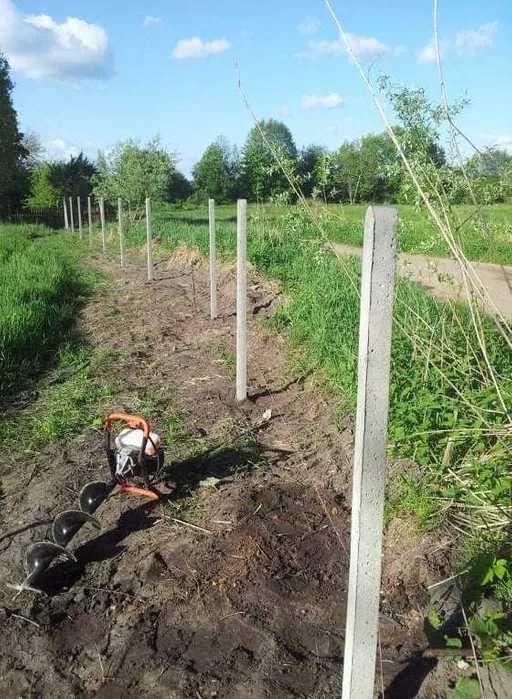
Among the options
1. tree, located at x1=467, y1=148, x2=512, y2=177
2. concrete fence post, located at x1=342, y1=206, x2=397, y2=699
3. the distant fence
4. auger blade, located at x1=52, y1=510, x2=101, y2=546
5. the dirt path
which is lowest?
the distant fence

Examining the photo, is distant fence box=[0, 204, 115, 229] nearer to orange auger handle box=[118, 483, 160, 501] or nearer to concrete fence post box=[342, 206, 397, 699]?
orange auger handle box=[118, 483, 160, 501]

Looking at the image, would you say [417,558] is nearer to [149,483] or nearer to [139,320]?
[149,483]

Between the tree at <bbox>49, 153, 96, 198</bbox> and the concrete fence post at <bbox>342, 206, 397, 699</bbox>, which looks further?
the tree at <bbox>49, 153, 96, 198</bbox>

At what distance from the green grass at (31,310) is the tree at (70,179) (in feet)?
116

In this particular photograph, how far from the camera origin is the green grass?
6293 millimetres

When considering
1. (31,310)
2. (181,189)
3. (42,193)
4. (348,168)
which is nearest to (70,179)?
(42,193)

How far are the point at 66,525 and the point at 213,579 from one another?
29.8 inches

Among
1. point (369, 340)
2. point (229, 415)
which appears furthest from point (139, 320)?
point (369, 340)

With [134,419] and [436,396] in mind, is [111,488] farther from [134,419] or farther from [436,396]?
[436,396]

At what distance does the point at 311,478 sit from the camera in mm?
3893

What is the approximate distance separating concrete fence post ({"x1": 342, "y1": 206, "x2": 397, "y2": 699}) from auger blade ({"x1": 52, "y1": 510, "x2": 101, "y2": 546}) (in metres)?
1.64

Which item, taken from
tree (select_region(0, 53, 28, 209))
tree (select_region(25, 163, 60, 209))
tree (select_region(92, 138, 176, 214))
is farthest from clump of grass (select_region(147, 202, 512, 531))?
tree (select_region(25, 163, 60, 209))

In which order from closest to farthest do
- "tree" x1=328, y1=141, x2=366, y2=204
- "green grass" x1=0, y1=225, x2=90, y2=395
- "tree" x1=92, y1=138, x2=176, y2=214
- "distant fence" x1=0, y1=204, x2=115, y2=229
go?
"tree" x1=328, y1=141, x2=366, y2=204, "green grass" x1=0, y1=225, x2=90, y2=395, "tree" x1=92, y1=138, x2=176, y2=214, "distant fence" x1=0, y1=204, x2=115, y2=229

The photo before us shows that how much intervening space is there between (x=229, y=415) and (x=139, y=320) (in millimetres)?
4328
